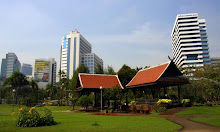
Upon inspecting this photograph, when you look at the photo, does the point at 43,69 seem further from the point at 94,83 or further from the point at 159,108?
the point at 159,108

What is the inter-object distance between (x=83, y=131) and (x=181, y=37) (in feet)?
342

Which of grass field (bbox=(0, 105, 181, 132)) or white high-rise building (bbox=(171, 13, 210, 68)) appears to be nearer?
grass field (bbox=(0, 105, 181, 132))

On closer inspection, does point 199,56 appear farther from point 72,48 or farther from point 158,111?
point 158,111

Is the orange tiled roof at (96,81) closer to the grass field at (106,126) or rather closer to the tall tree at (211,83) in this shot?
the grass field at (106,126)

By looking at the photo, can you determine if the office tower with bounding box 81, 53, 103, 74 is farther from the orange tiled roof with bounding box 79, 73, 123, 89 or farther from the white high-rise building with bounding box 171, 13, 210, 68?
the orange tiled roof with bounding box 79, 73, 123, 89

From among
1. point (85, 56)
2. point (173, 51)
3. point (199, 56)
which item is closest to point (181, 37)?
point (199, 56)

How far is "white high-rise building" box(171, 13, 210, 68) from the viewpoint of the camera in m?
101

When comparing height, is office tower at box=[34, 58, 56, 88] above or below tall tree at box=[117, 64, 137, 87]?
above

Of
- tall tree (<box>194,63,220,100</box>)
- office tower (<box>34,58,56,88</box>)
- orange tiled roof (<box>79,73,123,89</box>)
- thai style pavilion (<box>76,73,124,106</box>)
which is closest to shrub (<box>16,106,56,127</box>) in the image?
thai style pavilion (<box>76,73,124,106</box>)

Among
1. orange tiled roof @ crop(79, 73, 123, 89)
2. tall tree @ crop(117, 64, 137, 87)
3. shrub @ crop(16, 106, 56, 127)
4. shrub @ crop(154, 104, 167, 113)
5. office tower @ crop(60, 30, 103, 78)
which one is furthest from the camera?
office tower @ crop(60, 30, 103, 78)

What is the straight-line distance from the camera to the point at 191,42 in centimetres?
10238

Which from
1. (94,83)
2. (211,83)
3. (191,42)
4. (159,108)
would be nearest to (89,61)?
(191,42)

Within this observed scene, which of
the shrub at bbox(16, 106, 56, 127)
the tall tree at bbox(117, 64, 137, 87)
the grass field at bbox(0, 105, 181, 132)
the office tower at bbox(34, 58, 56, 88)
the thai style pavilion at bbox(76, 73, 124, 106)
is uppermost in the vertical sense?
the office tower at bbox(34, 58, 56, 88)

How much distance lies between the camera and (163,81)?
23.6 m
